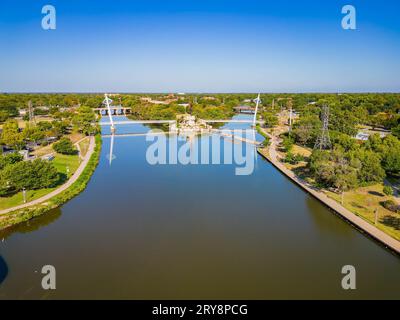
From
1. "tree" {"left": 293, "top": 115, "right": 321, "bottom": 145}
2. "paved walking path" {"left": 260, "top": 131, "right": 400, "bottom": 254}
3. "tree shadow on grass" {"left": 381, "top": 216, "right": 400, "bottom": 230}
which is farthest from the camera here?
"tree" {"left": 293, "top": 115, "right": 321, "bottom": 145}

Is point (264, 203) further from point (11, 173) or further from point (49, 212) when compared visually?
point (11, 173)

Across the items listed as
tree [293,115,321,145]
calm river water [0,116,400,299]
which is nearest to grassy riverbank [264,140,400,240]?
calm river water [0,116,400,299]

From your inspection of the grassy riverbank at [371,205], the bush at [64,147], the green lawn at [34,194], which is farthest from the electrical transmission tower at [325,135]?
the bush at [64,147]

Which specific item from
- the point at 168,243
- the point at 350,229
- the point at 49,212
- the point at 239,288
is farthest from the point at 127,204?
the point at 350,229

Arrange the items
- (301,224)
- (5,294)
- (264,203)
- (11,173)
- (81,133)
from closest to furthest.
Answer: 1. (5,294)
2. (301,224)
3. (11,173)
4. (264,203)
5. (81,133)

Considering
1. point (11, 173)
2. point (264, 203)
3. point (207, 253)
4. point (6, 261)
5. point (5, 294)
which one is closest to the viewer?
point (5, 294)

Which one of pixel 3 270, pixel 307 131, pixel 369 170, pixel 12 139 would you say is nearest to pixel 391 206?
pixel 369 170

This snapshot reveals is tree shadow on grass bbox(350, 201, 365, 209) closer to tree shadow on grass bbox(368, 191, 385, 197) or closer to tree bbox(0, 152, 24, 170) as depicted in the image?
tree shadow on grass bbox(368, 191, 385, 197)
